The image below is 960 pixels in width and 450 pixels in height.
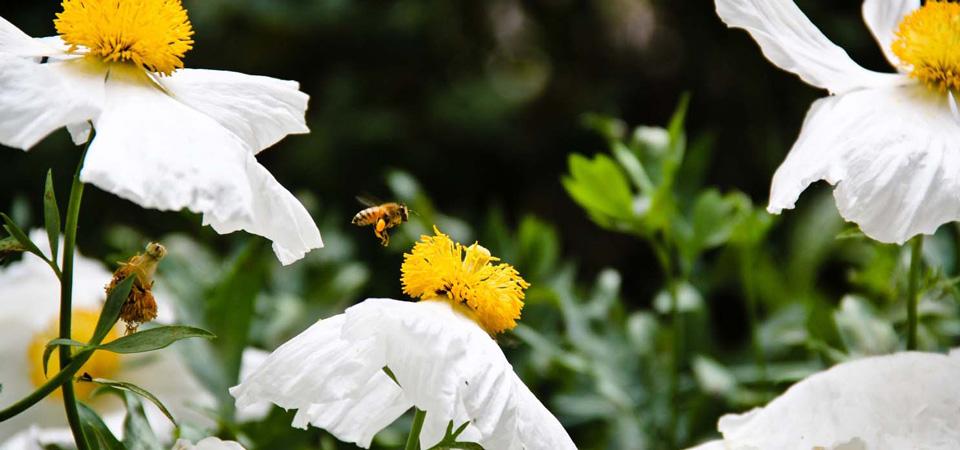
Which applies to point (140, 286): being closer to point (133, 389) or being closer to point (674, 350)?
point (133, 389)

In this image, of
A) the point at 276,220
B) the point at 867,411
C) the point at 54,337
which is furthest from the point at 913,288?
the point at 54,337

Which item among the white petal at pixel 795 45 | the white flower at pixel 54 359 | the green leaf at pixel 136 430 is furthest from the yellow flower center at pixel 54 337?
the white petal at pixel 795 45

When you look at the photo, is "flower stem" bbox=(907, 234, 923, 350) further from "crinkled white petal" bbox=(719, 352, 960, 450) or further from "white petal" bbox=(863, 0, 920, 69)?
"white petal" bbox=(863, 0, 920, 69)

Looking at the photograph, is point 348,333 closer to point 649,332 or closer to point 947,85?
point 947,85

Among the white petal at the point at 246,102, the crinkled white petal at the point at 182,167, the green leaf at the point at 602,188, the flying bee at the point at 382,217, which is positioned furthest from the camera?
the green leaf at the point at 602,188

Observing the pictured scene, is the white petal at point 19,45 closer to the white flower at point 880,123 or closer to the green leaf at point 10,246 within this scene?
the green leaf at point 10,246

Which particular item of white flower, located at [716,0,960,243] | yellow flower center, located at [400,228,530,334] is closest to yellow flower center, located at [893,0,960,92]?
white flower, located at [716,0,960,243]

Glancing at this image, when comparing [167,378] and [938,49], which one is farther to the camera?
[167,378]
